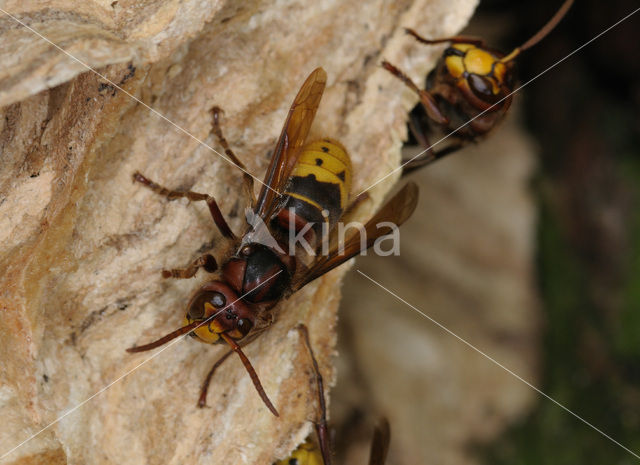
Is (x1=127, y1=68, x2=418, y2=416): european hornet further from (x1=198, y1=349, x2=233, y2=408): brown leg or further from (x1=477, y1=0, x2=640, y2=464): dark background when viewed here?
(x1=477, y1=0, x2=640, y2=464): dark background

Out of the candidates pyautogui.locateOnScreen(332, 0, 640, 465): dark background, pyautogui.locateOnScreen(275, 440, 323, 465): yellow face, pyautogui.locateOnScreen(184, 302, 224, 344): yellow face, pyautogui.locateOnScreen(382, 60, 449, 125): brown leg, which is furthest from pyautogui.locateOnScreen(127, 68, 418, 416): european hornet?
pyautogui.locateOnScreen(332, 0, 640, 465): dark background

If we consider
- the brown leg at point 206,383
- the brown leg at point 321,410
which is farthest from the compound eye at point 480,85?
the brown leg at point 206,383

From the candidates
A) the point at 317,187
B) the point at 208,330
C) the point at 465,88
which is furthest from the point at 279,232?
the point at 465,88

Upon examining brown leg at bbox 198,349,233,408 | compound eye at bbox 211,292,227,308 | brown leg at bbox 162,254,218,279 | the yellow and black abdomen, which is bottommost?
brown leg at bbox 198,349,233,408

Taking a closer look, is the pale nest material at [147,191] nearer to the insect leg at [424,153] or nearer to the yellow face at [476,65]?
the yellow face at [476,65]

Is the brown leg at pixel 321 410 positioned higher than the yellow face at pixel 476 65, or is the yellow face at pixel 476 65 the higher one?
the yellow face at pixel 476 65

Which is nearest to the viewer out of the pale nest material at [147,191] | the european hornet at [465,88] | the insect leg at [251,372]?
the pale nest material at [147,191]
